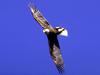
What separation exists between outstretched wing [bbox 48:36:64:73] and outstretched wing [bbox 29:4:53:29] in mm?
198

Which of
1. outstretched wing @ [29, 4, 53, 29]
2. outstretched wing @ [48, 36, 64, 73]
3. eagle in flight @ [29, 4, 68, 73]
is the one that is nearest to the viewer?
outstretched wing @ [48, 36, 64, 73]

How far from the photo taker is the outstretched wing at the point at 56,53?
7.13 ft

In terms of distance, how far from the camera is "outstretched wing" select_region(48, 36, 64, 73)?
2173 mm

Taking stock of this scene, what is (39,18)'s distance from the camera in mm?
2656

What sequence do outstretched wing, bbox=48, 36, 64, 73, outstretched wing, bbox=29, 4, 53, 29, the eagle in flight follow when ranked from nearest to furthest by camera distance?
outstretched wing, bbox=48, 36, 64, 73 → the eagle in flight → outstretched wing, bbox=29, 4, 53, 29

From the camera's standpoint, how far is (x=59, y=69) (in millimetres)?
2102

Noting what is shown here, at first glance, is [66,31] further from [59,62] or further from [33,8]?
[33,8]

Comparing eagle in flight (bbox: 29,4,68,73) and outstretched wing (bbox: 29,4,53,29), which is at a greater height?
outstretched wing (bbox: 29,4,53,29)

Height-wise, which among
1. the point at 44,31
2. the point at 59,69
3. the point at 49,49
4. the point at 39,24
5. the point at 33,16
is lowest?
the point at 59,69

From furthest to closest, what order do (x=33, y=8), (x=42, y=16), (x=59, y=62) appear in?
1. (x=33, y=8)
2. (x=42, y=16)
3. (x=59, y=62)

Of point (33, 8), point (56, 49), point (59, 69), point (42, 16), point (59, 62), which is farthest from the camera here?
point (33, 8)

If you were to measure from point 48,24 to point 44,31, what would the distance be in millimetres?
195

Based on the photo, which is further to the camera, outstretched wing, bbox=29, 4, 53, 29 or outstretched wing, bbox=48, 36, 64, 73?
outstretched wing, bbox=29, 4, 53, 29

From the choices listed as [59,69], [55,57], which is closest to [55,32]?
[55,57]
